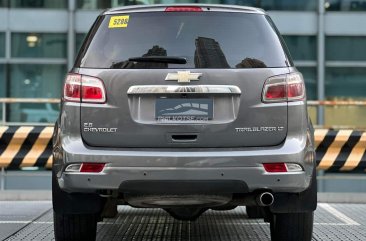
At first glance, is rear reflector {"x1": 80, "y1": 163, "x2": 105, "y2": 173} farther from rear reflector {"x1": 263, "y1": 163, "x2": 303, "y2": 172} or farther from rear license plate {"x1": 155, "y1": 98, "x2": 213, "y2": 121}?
rear reflector {"x1": 263, "y1": 163, "x2": 303, "y2": 172}

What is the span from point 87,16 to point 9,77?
2612 mm

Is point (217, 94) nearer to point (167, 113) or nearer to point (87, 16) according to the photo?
point (167, 113)

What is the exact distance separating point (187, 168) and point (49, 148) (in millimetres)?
4768

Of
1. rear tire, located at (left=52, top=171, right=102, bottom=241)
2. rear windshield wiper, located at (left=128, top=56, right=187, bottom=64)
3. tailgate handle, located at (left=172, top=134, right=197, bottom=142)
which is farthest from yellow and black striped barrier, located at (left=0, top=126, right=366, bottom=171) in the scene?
tailgate handle, located at (left=172, top=134, right=197, bottom=142)

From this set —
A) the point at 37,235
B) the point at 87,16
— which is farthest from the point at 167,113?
the point at 87,16

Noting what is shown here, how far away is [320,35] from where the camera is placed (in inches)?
685

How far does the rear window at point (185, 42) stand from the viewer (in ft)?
14.5

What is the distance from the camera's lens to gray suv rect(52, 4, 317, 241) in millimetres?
4250

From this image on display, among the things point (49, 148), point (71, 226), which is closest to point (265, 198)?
point (71, 226)

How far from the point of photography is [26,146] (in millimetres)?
8656

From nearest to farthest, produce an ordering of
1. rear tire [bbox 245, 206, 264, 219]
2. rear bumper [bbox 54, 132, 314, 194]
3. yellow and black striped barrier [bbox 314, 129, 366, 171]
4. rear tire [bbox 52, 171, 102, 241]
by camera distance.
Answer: rear bumper [bbox 54, 132, 314, 194]
rear tire [bbox 52, 171, 102, 241]
rear tire [bbox 245, 206, 264, 219]
yellow and black striped barrier [bbox 314, 129, 366, 171]

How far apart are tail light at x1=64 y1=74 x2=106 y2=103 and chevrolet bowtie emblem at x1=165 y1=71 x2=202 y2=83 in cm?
46

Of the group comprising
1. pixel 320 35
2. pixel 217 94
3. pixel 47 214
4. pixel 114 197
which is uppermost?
pixel 320 35

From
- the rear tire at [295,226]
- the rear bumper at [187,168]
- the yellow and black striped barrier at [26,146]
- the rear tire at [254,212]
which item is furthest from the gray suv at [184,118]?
the yellow and black striped barrier at [26,146]
